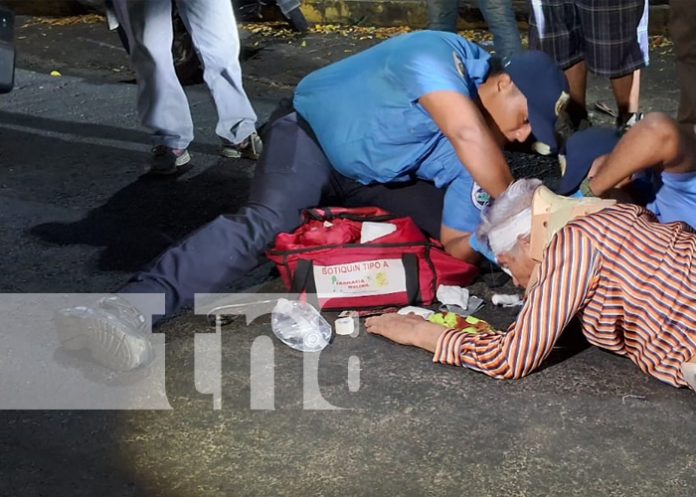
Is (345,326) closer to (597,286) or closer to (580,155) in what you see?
(597,286)

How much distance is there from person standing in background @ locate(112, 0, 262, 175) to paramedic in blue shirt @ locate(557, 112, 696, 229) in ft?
7.06

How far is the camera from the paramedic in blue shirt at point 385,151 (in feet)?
12.7

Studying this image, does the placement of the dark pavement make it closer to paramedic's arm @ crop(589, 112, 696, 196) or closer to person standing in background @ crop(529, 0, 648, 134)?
paramedic's arm @ crop(589, 112, 696, 196)

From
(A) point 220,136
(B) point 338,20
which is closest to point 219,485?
Result: (A) point 220,136

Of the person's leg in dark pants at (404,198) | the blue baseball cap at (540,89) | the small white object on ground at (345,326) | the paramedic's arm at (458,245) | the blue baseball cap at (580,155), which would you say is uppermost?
the blue baseball cap at (540,89)

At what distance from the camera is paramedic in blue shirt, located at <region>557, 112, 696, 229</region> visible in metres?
3.83

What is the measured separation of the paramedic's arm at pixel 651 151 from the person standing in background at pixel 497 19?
2.52 metres

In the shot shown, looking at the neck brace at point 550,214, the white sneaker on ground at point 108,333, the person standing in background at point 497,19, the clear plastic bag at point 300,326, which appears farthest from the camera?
the person standing in background at point 497,19

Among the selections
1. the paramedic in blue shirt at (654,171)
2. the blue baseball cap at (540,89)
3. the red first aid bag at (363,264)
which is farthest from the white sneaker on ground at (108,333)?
the paramedic in blue shirt at (654,171)

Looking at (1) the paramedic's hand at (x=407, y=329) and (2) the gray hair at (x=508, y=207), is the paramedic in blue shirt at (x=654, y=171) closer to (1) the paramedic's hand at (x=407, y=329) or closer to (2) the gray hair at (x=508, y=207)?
(2) the gray hair at (x=508, y=207)

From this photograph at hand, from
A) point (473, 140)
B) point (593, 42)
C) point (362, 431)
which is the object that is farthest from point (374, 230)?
point (593, 42)

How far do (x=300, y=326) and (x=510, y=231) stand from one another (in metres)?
0.80

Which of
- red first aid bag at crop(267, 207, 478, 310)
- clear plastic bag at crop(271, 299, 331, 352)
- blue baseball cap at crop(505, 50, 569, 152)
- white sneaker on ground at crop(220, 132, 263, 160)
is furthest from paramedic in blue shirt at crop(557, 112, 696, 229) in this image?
white sneaker on ground at crop(220, 132, 263, 160)

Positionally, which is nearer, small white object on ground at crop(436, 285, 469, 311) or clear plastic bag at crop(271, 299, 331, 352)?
clear plastic bag at crop(271, 299, 331, 352)
